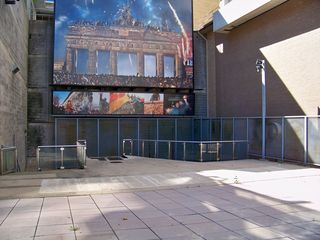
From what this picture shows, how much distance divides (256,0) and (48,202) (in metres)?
17.9

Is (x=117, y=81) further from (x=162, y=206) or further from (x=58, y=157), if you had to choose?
(x=162, y=206)

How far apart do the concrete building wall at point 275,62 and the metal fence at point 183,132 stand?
1.60 m

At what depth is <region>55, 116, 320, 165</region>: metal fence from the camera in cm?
1831

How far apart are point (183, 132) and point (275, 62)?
10.1 m

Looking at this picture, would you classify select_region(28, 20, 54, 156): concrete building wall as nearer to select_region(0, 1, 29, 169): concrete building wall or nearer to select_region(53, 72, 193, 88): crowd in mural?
select_region(53, 72, 193, 88): crowd in mural

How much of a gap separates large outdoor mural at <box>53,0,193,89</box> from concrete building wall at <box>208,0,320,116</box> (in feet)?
10.6

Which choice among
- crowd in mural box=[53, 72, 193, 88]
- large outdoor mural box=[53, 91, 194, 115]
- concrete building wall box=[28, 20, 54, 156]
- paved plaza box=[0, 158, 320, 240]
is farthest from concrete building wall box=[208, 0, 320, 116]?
concrete building wall box=[28, 20, 54, 156]

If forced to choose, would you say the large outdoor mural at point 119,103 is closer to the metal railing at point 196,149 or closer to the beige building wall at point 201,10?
the beige building wall at point 201,10

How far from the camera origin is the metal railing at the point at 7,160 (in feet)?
42.7

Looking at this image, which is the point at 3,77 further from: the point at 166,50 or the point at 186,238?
the point at 166,50

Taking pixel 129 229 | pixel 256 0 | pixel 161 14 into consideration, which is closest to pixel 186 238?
pixel 129 229

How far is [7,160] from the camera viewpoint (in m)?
13.8

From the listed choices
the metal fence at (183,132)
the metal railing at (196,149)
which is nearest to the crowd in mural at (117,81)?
the metal fence at (183,132)

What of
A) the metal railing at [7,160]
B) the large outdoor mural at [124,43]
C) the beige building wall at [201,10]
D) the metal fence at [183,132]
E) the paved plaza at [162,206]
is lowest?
the paved plaza at [162,206]
